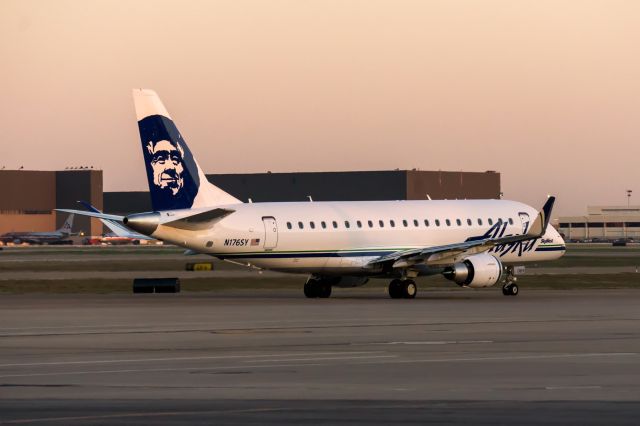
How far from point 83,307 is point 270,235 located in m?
8.59

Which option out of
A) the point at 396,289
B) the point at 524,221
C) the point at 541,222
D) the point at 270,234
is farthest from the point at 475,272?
the point at 270,234

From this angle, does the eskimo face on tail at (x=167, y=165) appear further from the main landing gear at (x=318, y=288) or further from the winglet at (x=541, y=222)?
the winglet at (x=541, y=222)

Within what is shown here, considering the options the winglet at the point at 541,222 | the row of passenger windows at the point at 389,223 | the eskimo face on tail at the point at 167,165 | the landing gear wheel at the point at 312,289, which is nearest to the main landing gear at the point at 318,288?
the landing gear wheel at the point at 312,289

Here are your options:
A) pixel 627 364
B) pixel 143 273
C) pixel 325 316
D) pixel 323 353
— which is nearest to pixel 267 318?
pixel 325 316

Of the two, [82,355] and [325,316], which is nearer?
[82,355]

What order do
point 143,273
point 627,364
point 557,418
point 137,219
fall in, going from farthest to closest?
1. point 143,273
2. point 137,219
3. point 627,364
4. point 557,418

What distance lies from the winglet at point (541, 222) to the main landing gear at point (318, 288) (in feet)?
27.3

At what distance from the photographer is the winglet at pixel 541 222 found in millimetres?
55719

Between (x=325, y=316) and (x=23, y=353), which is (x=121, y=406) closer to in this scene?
(x=23, y=353)

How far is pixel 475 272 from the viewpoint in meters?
54.0

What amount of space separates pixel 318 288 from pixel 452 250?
6.00 m

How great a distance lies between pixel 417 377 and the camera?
24484 millimetres

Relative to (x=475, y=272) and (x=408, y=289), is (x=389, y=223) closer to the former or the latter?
(x=408, y=289)

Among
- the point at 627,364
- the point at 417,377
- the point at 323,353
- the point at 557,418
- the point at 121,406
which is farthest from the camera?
the point at 323,353
